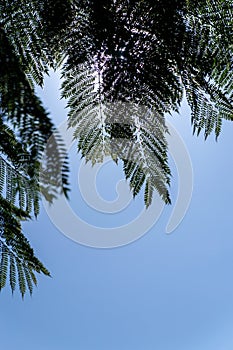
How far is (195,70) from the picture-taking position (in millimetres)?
1249

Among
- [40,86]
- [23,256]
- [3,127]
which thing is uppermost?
[40,86]

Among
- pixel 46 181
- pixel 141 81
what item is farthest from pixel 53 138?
pixel 141 81

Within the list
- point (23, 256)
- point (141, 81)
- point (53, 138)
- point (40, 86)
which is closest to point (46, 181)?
point (53, 138)

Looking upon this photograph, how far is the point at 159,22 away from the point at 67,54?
0.32m

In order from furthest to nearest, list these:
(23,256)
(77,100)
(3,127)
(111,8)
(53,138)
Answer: (23,256) → (77,100) → (111,8) → (3,127) → (53,138)

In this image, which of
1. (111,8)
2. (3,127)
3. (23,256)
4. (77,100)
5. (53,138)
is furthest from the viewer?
(23,256)

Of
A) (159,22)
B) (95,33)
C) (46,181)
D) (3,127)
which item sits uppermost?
(159,22)

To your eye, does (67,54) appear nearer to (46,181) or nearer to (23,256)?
(23,256)

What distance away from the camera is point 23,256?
1.37m

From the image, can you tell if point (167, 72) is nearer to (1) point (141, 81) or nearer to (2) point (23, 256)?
(1) point (141, 81)

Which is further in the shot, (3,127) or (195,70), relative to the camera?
(195,70)

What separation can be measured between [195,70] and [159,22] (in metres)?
0.21

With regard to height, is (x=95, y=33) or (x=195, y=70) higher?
(x=195, y=70)

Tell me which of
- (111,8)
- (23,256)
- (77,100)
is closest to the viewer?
(111,8)
